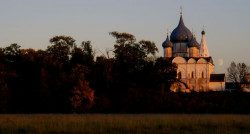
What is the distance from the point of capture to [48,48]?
64562 mm

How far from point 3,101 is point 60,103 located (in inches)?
214

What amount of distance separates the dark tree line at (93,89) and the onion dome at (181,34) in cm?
3534

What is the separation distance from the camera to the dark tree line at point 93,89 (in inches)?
1703

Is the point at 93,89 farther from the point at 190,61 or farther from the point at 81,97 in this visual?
the point at 190,61

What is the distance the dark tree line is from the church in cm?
2942

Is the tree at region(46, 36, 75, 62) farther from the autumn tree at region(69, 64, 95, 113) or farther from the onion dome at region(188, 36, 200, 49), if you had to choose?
the onion dome at region(188, 36, 200, 49)

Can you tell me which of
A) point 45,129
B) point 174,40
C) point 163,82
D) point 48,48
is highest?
point 174,40

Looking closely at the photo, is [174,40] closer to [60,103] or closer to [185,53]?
[185,53]

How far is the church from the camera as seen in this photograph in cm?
8606

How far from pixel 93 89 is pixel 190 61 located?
42.6 meters

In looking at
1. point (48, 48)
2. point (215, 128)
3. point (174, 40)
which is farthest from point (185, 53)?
point (215, 128)

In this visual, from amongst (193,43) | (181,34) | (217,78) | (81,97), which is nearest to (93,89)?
(81,97)

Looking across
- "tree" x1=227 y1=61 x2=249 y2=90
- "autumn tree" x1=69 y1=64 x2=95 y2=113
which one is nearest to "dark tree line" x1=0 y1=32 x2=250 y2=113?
"autumn tree" x1=69 y1=64 x2=95 y2=113

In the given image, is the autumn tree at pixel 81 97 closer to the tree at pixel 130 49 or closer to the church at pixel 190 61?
the tree at pixel 130 49
